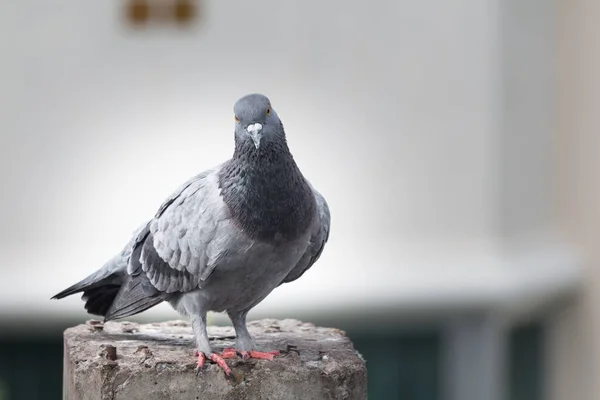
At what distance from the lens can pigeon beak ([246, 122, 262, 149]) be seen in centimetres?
573

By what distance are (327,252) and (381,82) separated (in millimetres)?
2196

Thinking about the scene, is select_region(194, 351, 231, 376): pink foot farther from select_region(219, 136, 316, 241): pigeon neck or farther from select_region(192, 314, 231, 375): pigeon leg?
select_region(219, 136, 316, 241): pigeon neck

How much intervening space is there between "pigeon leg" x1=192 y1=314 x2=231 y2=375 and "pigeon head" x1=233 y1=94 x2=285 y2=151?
986 mm

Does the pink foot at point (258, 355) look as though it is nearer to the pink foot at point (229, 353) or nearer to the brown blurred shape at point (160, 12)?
the pink foot at point (229, 353)

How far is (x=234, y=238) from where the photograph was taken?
→ 6008 mm

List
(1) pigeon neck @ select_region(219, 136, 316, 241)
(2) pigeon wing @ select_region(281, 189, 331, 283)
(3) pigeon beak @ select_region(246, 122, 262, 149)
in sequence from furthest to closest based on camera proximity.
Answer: (2) pigeon wing @ select_region(281, 189, 331, 283)
(1) pigeon neck @ select_region(219, 136, 316, 241)
(3) pigeon beak @ select_region(246, 122, 262, 149)

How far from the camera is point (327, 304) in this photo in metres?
15.7

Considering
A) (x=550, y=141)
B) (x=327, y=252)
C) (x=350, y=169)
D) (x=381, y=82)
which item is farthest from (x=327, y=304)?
(x=550, y=141)

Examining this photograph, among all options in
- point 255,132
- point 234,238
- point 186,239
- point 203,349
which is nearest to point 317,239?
point 234,238

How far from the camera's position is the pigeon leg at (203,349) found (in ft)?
20.2

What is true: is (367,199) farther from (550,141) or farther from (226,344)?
(226,344)

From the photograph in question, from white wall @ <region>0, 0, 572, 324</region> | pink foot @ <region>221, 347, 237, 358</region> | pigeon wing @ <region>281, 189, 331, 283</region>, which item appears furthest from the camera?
white wall @ <region>0, 0, 572, 324</region>

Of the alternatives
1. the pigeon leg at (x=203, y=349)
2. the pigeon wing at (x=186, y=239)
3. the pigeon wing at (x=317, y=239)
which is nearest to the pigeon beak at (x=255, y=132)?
the pigeon wing at (x=186, y=239)

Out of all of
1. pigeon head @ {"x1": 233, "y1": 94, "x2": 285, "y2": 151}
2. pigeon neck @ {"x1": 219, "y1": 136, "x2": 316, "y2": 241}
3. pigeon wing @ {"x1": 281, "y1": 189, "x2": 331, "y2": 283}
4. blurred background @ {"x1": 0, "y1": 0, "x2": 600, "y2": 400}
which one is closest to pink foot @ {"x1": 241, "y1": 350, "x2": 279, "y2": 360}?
pigeon wing @ {"x1": 281, "y1": 189, "x2": 331, "y2": 283}
